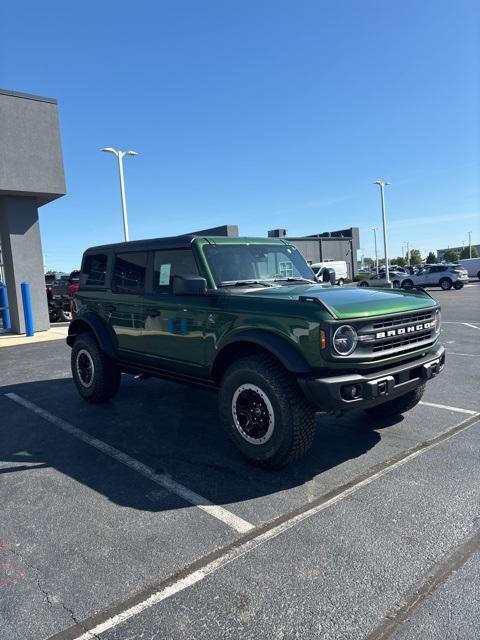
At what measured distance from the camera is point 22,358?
1009 centimetres

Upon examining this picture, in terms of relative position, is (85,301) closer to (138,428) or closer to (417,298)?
(138,428)

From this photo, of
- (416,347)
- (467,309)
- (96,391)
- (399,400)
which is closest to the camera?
(416,347)

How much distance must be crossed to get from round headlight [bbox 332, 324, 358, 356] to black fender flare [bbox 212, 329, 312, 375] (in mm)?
280

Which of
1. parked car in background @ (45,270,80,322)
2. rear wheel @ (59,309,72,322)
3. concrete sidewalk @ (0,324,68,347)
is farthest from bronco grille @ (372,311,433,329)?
rear wheel @ (59,309,72,322)

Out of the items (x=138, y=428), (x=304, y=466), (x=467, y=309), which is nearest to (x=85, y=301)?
(x=138, y=428)

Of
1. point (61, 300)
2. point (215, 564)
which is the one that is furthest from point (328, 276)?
point (61, 300)

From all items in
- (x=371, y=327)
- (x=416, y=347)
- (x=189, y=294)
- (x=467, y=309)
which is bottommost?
(x=467, y=309)

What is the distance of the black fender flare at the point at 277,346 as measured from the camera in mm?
3727

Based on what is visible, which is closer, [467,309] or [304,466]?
[304,466]

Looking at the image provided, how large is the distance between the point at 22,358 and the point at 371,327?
329 inches

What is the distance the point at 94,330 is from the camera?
5973 millimetres

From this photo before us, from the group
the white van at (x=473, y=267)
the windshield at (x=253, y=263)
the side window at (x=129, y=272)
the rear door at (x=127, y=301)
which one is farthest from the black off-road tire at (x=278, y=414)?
the white van at (x=473, y=267)

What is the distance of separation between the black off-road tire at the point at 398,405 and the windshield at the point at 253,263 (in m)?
1.59

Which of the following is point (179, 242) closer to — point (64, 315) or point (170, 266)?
point (170, 266)
